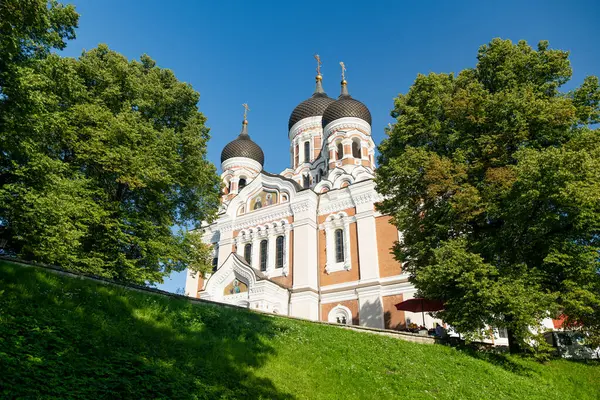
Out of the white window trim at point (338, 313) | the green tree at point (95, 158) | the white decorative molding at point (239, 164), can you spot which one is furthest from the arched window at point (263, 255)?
the white decorative molding at point (239, 164)

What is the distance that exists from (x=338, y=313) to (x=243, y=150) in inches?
661

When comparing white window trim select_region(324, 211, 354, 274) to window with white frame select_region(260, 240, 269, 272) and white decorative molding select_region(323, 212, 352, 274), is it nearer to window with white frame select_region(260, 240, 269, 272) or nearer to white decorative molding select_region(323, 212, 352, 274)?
white decorative molding select_region(323, 212, 352, 274)

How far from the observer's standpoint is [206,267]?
49.2ft

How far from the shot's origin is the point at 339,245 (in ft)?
72.3

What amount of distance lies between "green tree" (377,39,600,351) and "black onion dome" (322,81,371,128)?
46.8ft

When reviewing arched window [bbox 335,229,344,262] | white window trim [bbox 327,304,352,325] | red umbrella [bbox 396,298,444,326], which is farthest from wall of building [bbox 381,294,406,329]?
red umbrella [bbox 396,298,444,326]

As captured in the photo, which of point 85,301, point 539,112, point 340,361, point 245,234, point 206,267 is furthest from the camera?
point 245,234

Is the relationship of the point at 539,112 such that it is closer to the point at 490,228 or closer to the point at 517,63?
the point at 517,63

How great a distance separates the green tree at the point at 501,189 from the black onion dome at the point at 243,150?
19.9 meters

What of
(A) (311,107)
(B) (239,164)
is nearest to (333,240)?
(B) (239,164)

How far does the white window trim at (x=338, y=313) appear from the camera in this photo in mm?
20141

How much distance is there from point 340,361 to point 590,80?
10.6m

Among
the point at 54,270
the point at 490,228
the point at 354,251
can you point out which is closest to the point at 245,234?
the point at 354,251

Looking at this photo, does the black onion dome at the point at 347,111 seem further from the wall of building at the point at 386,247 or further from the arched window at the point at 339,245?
the wall of building at the point at 386,247
